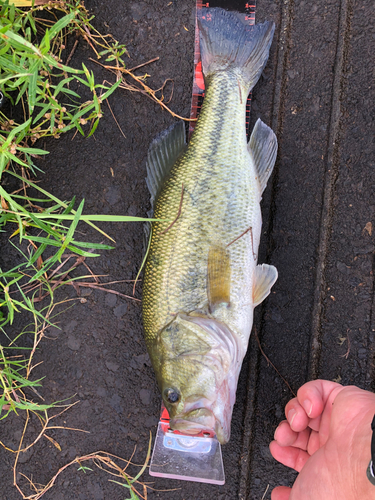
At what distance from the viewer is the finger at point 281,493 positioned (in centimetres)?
227

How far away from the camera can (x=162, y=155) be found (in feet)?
7.51

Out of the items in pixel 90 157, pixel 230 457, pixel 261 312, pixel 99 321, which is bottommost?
pixel 230 457

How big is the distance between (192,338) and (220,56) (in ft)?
6.24

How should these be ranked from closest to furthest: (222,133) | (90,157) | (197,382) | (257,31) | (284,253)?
(197,382) → (222,133) → (257,31) → (284,253) → (90,157)

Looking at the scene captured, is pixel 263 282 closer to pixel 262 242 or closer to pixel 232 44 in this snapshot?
pixel 262 242

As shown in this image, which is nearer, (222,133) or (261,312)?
(222,133)

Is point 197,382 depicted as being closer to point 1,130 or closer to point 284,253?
point 284,253

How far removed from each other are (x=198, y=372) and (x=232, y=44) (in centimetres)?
217

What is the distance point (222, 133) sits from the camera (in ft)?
7.22

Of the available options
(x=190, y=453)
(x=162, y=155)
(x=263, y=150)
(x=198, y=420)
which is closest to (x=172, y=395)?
(x=198, y=420)

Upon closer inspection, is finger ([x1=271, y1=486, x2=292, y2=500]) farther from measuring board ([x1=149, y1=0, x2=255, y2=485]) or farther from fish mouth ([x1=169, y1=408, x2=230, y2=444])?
fish mouth ([x1=169, y1=408, x2=230, y2=444])

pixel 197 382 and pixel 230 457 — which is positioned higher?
pixel 197 382

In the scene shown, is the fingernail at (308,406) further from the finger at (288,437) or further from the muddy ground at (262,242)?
the muddy ground at (262,242)

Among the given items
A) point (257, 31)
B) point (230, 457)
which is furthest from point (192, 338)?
point (257, 31)
